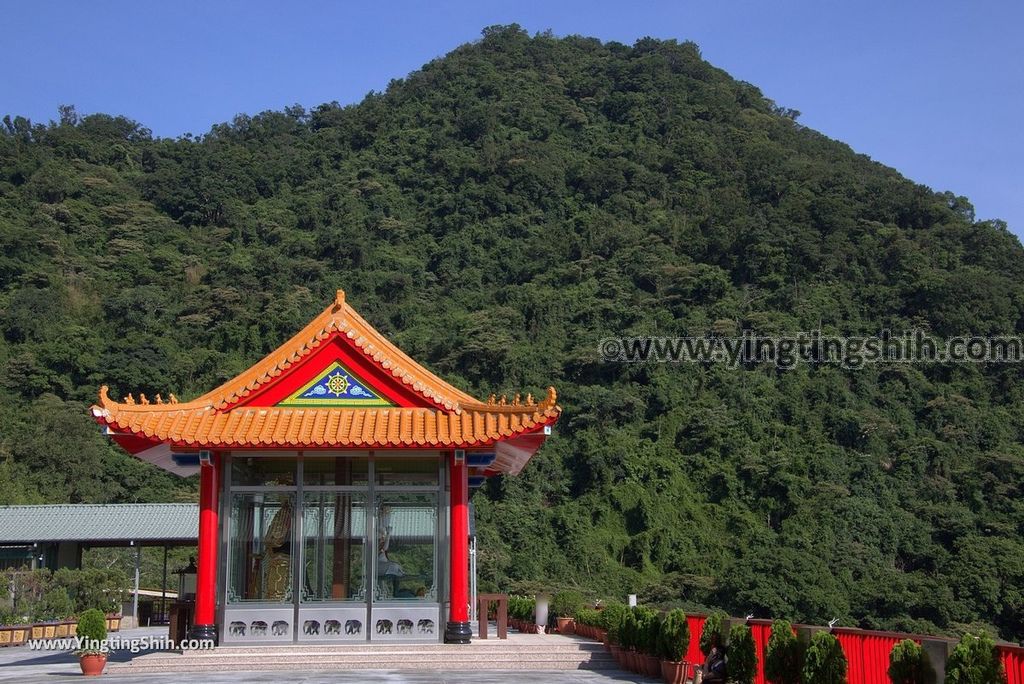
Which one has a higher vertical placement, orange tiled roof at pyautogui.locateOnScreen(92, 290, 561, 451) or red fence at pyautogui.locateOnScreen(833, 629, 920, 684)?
orange tiled roof at pyautogui.locateOnScreen(92, 290, 561, 451)

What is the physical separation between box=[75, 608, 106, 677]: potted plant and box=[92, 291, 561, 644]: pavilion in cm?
110

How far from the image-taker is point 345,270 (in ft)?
238

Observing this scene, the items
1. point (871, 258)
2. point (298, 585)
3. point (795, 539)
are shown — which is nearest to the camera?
point (298, 585)

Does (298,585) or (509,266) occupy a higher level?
(509,266)

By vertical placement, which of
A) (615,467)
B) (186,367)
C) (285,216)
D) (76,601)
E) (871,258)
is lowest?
(76,601)

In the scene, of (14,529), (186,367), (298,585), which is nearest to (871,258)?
(186,367)

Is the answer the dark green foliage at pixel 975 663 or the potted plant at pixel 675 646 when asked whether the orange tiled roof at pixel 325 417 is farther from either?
the dark green foliage at pixel 975 663

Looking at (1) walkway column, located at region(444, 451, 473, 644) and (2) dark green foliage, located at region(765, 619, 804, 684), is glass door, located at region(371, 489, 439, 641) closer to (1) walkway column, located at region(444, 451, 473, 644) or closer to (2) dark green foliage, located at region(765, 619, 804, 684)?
(1) walkway column, located at region(444, 451, 473, 644)

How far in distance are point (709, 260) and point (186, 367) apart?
3052 centimetres

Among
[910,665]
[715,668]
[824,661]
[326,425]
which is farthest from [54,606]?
[910,665]

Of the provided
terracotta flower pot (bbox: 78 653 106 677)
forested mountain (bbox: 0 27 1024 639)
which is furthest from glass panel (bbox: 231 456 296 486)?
forested mountain (bbox: 0 27 1024 639)

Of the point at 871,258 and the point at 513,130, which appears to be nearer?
the point at 871,258

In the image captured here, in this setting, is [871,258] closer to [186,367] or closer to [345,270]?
[345,270]

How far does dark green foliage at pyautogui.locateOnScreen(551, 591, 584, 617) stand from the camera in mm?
21580
